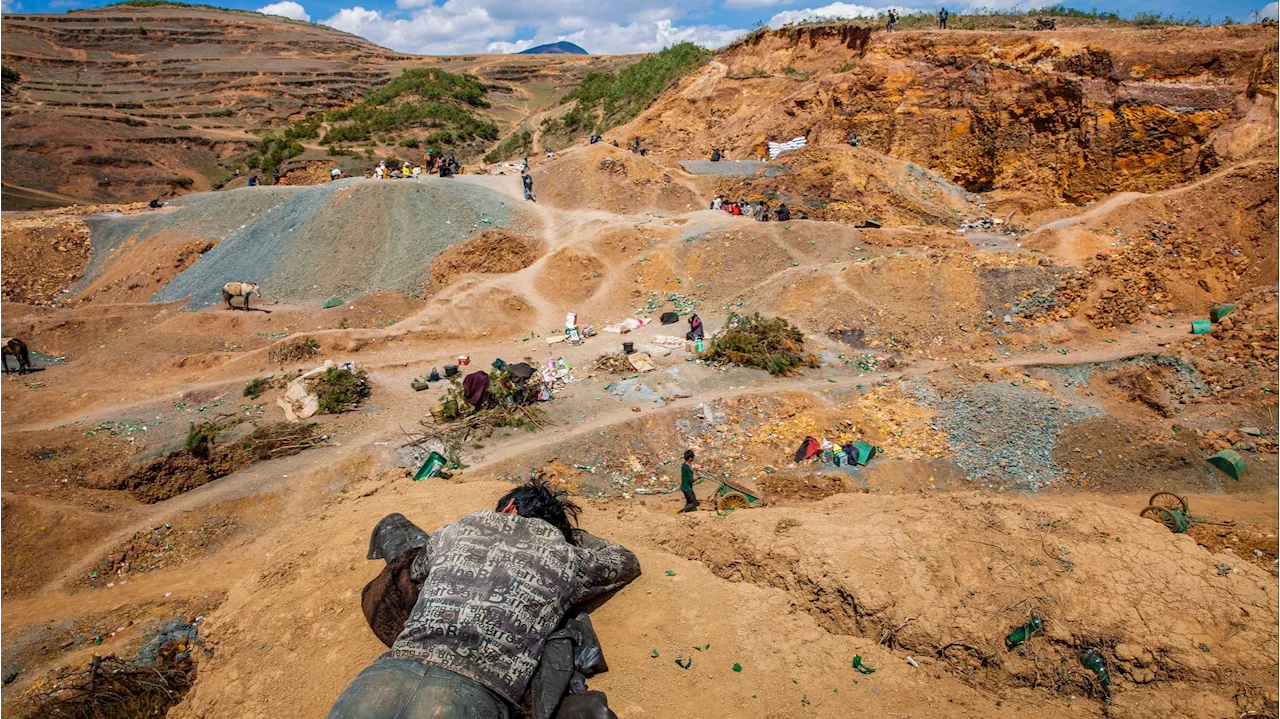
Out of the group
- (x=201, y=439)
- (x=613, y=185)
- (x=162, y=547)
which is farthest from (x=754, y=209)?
(x=162, y=547)

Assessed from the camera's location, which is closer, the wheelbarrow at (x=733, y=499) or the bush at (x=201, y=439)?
the wheelbarrow at (x=733, y=499)

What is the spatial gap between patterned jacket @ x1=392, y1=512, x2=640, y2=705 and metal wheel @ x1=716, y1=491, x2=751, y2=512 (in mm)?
3984

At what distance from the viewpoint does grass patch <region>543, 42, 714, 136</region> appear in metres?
35.0

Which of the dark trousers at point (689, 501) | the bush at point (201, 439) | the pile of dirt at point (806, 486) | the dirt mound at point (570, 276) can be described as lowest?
the pile of dirt at point (806, 486)

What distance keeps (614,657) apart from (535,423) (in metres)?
7.05

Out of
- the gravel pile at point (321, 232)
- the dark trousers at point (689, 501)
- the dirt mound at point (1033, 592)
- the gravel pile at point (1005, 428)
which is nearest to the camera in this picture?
the dirt mound at point (1033, 592)

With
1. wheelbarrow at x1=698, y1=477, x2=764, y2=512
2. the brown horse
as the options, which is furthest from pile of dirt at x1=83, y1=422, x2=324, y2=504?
wheelbarrow at x1=698, y1=477, x2=764, y2=512

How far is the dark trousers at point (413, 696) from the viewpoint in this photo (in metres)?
4.09

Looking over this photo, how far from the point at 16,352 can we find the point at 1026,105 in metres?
31.6

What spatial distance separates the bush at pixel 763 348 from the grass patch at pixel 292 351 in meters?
9.66

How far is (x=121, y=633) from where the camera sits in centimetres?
657

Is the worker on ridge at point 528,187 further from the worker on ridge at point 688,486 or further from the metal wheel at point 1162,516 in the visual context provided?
the metal wheel at point 1162,516

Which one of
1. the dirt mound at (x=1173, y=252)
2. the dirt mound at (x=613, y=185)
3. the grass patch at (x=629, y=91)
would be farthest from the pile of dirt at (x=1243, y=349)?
the grass patch at (x=629, y=91)

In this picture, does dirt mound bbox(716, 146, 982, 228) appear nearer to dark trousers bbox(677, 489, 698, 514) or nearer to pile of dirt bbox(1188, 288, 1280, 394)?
pile of dirt bbox(1188, 288, 1280, 394)
